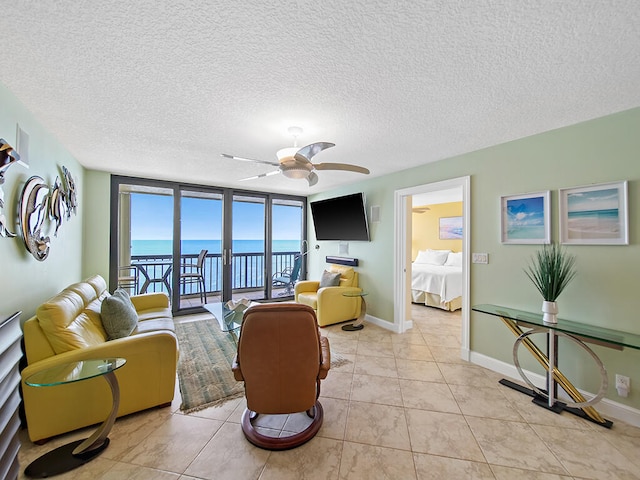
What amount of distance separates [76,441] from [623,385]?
3.90 m

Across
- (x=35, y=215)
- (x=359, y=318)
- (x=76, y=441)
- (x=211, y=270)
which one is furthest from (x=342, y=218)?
(x=76, y=441)

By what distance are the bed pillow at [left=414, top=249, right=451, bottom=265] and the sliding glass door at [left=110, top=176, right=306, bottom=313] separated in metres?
3.10

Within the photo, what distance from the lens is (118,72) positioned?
1.60 metres

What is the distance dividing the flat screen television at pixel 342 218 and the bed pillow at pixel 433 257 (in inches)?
115

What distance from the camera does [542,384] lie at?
2.41 meters

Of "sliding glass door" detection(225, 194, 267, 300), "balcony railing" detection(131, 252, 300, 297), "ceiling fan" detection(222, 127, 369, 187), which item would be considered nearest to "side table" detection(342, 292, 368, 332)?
"ceiling fan" detection(222, 127, 369, 187)

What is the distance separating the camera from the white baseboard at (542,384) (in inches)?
76.8

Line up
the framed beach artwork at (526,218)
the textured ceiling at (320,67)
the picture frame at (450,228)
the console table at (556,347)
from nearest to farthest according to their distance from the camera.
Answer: the textured ceiling at (320,67) → the console table at (556,347) → the framed beach artwork at (526,218) → the picture frame at (450,228)

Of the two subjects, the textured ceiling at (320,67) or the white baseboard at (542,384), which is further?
the white baseboard at (542,384)

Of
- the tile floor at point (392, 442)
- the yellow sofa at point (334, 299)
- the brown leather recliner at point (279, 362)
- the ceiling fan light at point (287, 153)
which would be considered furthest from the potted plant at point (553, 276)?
the yellow sofa at point (334, 299)

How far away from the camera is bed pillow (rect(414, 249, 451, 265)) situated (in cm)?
635

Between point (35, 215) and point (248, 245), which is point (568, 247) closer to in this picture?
point (35, 215)

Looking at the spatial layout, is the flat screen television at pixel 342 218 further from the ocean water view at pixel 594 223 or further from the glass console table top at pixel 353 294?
the ocean water view at pixel 594 223

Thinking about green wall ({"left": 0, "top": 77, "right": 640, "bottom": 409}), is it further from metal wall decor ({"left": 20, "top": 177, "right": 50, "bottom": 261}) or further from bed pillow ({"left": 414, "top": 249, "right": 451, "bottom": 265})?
bed pillow ({"left": 414, "top": 249, "right": 451, "bottom": 265})
